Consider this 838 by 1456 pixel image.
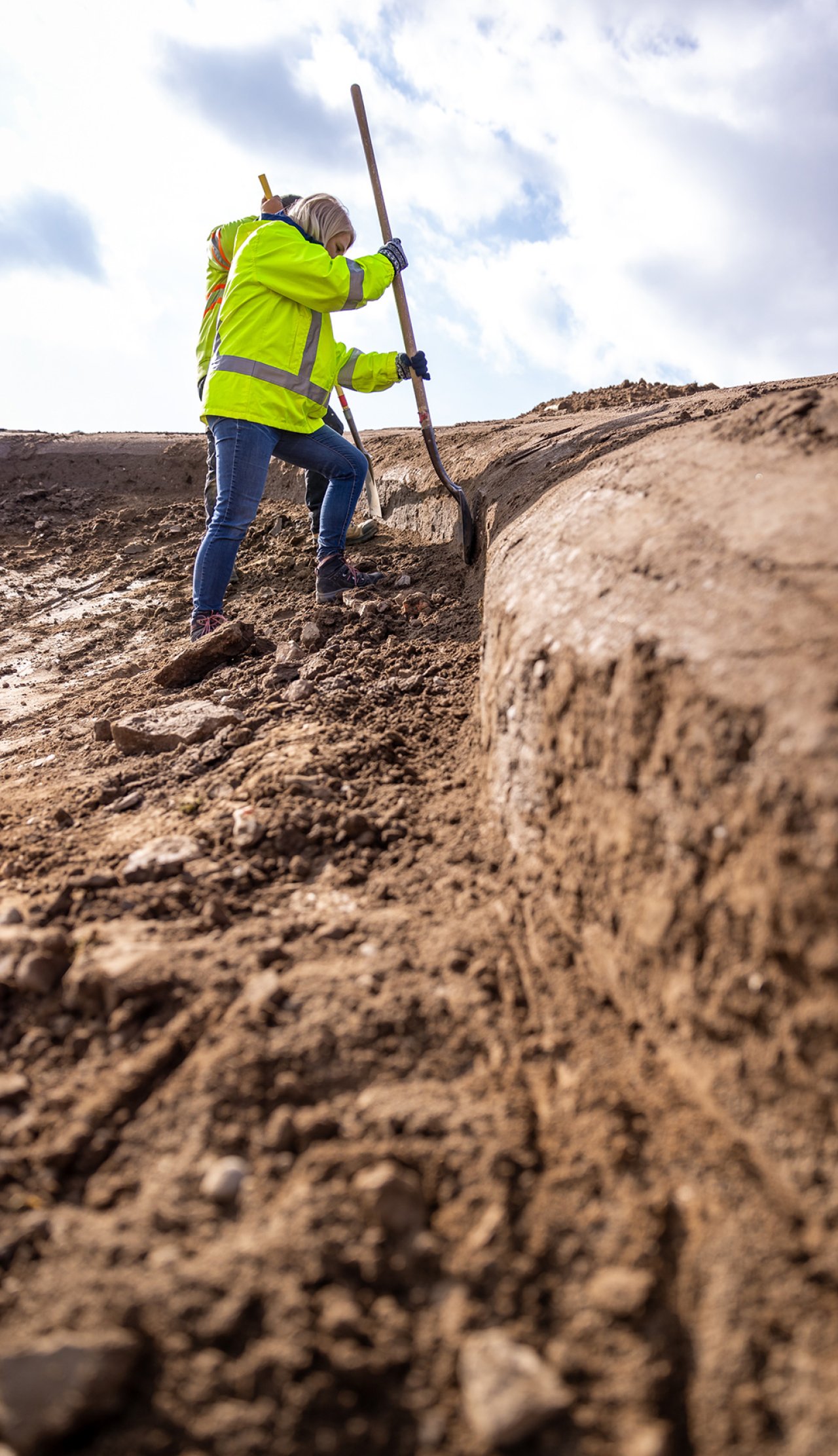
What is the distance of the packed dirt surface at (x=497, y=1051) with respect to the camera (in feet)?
3.31

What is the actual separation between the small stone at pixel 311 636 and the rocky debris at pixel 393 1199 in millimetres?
2404

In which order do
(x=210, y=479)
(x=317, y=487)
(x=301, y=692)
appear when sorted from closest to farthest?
1. (x=301, y=692)
2. (x=317, y=487)
3. (x=210, y=479)

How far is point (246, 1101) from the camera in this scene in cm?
133

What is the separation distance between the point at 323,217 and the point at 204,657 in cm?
200

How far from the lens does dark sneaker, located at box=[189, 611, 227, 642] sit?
12.9ft

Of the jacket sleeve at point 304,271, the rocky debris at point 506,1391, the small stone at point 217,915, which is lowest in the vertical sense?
the rocky debris at point 506,1391

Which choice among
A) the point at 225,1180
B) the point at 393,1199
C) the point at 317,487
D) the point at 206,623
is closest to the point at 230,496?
the point at 206,623

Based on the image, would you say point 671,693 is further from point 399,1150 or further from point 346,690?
point 346,690

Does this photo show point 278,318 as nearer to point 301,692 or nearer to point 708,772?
point 301,692

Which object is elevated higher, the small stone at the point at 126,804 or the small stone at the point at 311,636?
the small stone at the point at 311,636

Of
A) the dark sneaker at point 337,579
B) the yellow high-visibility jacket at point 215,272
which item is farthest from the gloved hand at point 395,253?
the dark sneaker at point 337,579

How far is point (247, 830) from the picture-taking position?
1992mm

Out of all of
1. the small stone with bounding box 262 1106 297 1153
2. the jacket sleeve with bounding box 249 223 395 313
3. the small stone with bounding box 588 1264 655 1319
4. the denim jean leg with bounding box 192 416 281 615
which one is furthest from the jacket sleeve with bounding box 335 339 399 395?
the small stone with bounding box 588 1264 655 1319

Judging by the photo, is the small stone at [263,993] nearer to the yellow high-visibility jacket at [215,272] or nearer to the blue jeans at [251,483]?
the blue jeans at [251,483]
